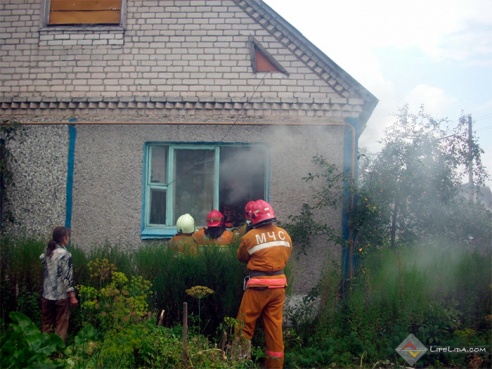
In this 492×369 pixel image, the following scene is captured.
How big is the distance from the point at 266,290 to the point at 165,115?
3.88m

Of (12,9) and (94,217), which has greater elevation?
(12,9)

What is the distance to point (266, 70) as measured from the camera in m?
8.83

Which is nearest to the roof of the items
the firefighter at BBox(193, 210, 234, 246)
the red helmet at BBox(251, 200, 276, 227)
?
the firefighter at BBox(193, 210, 234, 246)

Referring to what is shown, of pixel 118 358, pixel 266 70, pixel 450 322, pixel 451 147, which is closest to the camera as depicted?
pixel 118 358

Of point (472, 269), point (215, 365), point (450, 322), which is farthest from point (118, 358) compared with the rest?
point (472, 269)

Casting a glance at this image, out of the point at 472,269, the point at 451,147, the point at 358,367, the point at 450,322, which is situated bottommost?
the point at 358,367

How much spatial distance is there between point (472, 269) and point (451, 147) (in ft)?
9.44

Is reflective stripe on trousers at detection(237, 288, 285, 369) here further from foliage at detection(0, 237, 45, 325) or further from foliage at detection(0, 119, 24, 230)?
foliage at detection(0, 119, 24, 230)

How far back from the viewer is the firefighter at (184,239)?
7.00 m

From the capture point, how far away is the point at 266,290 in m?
5.99

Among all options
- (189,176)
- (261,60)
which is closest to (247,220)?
(189,176)

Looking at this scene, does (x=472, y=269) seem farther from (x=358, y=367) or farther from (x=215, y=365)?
(x=215, y=365)

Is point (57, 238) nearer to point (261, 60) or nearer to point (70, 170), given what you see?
point (70, 170)

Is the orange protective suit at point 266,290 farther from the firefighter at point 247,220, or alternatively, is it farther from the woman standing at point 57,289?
the woman standing at point 57,289
